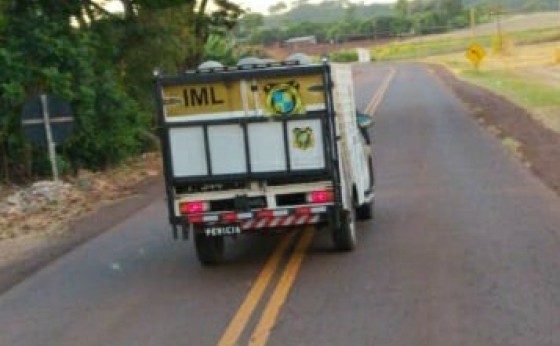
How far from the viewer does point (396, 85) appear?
6241 centimetres

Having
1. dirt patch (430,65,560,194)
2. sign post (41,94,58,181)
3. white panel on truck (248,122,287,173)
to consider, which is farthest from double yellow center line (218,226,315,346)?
sign post (41,94,58,181)

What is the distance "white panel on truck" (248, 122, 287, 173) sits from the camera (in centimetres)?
1069

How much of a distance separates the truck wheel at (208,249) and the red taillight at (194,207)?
0.40m

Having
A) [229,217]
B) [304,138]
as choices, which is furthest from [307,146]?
[229,217]

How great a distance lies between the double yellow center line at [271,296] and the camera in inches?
313

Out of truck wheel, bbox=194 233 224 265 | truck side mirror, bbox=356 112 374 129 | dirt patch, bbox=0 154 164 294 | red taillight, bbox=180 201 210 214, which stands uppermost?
truck side mirror, bbox=356 112 374 129

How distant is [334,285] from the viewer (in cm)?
966

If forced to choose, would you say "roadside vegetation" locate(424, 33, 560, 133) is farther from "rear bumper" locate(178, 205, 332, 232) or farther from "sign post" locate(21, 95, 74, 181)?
"rear bumper" locate(178, 205, 332, 232)

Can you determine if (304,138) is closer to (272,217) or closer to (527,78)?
(272,217)

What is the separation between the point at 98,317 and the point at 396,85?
5435 centimetres

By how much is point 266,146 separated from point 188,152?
807 mm

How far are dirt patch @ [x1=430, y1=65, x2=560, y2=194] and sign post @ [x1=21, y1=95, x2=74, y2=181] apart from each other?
9364 mm

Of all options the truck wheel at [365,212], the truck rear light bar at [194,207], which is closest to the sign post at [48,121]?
the truck wheel at [365,212]

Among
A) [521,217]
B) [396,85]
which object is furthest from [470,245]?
[396,85]
